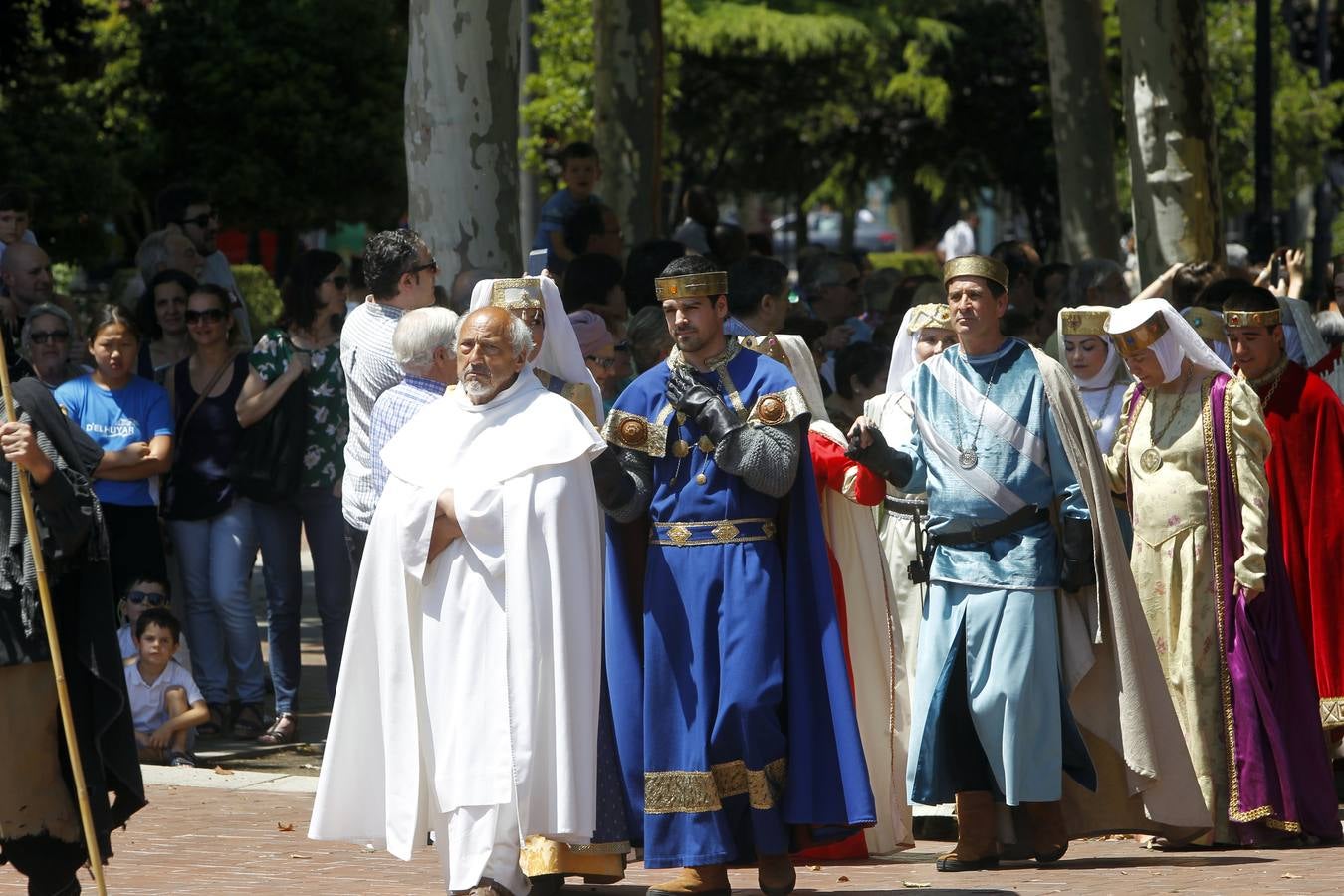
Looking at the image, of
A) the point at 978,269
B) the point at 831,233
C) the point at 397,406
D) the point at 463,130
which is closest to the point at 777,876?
the point at 978,269

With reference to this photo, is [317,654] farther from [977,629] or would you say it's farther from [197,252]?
[977,629]

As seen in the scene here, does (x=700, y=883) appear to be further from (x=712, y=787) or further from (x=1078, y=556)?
(x=1078, y=556)

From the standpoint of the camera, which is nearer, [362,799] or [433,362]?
[362,799]

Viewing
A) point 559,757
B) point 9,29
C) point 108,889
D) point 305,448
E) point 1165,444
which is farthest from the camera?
point 9,29

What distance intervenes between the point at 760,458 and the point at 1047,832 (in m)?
1.84

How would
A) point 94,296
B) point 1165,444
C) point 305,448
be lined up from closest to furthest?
point 1165,444 → point 305,448 → point 94,296

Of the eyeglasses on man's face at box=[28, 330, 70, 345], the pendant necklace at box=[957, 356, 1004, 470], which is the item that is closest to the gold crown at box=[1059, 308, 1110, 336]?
the pendant necklace at box=[957, 356, 1004, 470]

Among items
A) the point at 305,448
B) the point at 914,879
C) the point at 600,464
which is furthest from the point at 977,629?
the point at 305,448

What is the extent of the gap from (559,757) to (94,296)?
65.8ft

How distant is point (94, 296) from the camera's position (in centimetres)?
2578

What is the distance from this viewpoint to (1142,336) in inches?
332

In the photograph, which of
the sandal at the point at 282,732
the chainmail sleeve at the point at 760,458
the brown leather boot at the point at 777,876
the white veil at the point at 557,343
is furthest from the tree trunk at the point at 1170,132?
the brown leather boot at the point at 777,876

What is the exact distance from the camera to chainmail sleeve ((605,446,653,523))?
7.23 metres

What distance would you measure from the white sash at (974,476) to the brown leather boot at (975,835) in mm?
1006
